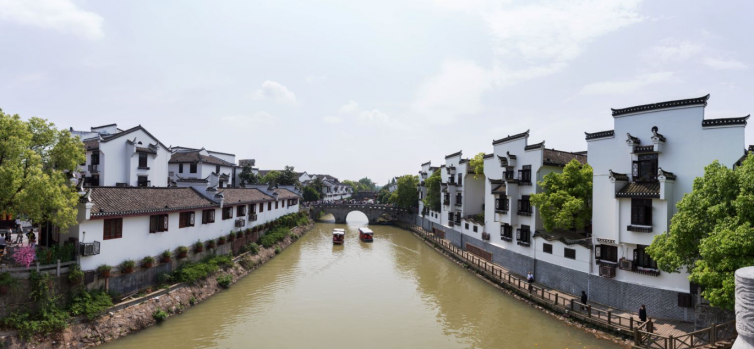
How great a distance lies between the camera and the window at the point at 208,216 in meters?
27.8

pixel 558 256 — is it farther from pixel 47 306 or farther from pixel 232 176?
pixel 232 176

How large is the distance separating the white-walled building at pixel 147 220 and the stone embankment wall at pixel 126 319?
257 centimetres

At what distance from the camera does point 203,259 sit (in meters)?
27.0

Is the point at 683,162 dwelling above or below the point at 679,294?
above

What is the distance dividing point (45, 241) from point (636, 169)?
31828 mm

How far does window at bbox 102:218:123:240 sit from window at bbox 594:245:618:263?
2687cm

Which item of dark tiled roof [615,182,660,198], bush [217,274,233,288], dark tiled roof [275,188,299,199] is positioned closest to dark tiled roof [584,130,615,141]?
dark tiled roof [615,182,660,198]

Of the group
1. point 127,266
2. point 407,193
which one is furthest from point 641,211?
point 407,193

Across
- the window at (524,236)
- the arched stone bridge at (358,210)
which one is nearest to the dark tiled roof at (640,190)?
the window at (524,236)

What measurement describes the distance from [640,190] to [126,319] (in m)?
27.0

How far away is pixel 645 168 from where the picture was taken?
20.1 meters

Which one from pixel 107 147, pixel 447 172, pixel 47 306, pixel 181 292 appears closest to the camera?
pixel 47 306

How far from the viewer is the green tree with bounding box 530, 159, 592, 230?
914 inches

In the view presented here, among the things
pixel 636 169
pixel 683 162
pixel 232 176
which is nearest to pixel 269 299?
pixel 636 169
